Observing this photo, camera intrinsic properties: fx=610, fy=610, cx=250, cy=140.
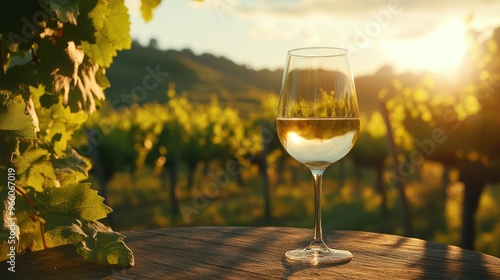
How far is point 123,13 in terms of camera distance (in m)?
2.13

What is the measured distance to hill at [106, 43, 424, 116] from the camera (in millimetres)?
78500

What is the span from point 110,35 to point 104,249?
0.81 metres

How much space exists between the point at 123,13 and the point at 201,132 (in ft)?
59.6

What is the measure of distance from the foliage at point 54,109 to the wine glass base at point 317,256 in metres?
0.47

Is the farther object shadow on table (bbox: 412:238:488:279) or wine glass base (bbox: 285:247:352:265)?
wine glass base (bbox: 285:247:352:265)

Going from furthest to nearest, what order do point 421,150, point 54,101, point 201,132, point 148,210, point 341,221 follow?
point 201,132 → point 148,210 → point 341,221 → point 421,150 → point 54,101

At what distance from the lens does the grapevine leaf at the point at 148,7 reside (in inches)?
91.6

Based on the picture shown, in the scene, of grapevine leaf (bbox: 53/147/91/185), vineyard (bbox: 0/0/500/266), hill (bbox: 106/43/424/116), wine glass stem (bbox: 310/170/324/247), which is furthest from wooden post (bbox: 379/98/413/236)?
hill (bbox: 106/43/424/116)

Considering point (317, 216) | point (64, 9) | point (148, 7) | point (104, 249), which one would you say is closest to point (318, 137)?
point (317, 216)

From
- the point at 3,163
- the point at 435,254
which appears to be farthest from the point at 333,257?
the point at 3,163

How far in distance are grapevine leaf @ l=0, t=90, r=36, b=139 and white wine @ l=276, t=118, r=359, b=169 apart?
0.72 metres

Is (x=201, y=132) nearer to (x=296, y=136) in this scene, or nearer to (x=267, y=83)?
(x=296, y=136)

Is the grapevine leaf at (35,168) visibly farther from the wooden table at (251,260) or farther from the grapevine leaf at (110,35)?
the grapevine leaf at (110,35)

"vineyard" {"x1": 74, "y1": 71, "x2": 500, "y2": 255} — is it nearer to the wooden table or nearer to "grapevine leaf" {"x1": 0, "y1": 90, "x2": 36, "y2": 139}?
the wooden table
